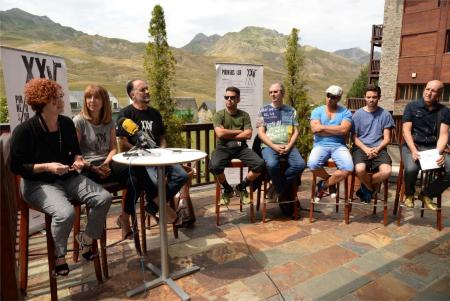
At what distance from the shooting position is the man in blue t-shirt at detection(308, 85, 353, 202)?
342cm

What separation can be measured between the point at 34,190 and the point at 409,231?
3344 mm

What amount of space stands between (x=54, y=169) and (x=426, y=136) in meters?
3.50

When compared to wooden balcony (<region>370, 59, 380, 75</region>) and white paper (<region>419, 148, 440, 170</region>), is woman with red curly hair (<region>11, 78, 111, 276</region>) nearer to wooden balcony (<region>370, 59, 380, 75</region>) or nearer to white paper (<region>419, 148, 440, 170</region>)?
white paper (<region>419, 148, 440, 170</region>)

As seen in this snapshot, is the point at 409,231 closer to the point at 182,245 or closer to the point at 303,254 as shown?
the point at 303,254

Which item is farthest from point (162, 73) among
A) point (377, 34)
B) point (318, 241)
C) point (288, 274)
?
point (377, 34)

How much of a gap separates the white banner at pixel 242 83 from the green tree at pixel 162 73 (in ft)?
2.09

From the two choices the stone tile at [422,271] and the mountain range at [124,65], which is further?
the mountain range at [124,65]

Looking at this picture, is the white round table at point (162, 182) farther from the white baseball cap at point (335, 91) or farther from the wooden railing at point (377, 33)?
the wooden railing at point (377, 33)

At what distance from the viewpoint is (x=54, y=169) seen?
2119 mm

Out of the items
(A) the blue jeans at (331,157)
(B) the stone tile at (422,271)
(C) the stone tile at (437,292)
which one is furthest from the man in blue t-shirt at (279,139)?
(C) the stone tile at (437,292)

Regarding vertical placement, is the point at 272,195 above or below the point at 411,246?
above

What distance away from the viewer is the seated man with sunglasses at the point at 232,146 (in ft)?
11.2

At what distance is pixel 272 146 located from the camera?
3479mm

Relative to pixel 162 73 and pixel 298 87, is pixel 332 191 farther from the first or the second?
pixel 162 73
